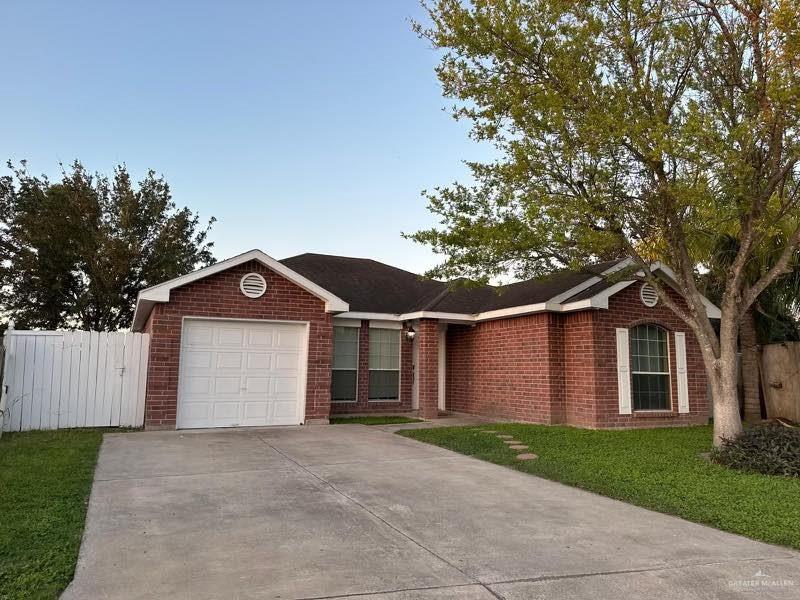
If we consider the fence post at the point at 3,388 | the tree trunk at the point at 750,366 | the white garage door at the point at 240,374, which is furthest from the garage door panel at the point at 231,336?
the tree trunk at the point at 750,366

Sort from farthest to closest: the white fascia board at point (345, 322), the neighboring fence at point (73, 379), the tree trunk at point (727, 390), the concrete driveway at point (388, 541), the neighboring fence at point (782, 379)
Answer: the white fascia board at point (345, 322) → the neighboring fence at point (782, 379) → the neighboring fence at point (73, 379) → the tree trunk at point (727, 390) → the concrete driveway at point (388, 541)

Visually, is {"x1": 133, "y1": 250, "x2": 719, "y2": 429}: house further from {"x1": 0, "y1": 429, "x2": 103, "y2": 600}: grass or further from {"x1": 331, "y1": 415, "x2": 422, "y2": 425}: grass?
Result: {"x1": 0, "y1": 429, "x2": 103, "y2": 600}: grass

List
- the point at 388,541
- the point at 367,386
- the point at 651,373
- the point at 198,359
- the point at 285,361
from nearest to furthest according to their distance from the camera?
1. the point at 388,541
2. the point at 198,359
3. the point at 285,361
4. the point at 651,373
5. the point at 367,386

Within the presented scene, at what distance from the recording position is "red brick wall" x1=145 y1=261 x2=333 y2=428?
10.8m

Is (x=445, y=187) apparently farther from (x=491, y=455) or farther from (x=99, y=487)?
(x=99, y=487)

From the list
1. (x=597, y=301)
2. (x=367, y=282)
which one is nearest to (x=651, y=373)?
(x=597, y=301)

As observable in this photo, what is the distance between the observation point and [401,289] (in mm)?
16625

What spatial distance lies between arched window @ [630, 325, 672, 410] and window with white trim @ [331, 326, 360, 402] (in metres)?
6.94

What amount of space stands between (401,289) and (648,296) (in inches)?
278

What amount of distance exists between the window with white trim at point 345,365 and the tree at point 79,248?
39.0ft

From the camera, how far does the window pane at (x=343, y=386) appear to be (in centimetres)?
1411

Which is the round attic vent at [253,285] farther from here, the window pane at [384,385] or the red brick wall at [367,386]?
the window pane at [384,385]

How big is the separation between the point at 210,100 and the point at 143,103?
1.61 metres

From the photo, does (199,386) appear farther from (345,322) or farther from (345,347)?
(345,322)
